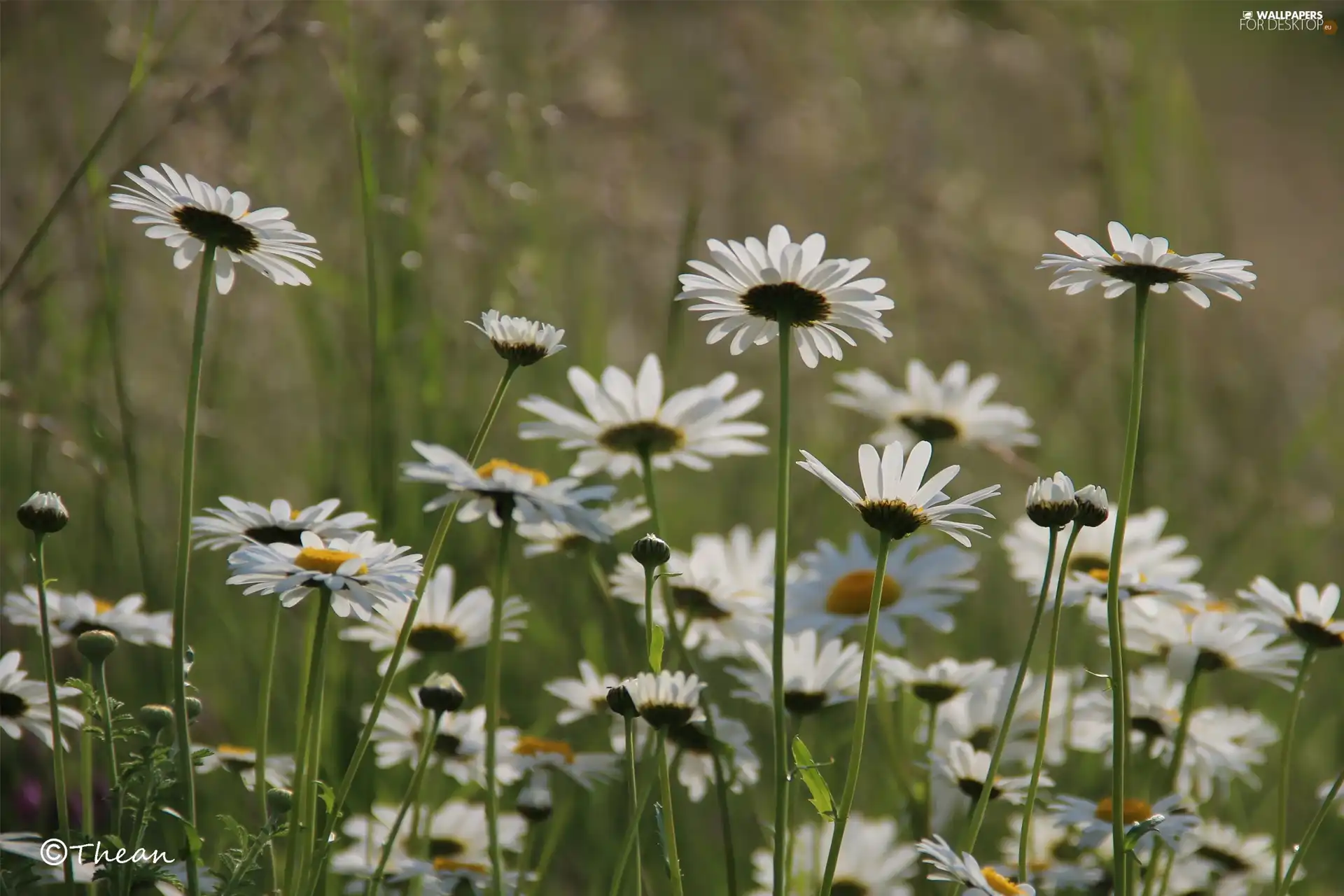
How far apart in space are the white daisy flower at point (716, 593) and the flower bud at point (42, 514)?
53 cm

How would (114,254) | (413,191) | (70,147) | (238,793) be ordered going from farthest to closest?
(70,147) < (413,191) < (114,254) < (238,793)

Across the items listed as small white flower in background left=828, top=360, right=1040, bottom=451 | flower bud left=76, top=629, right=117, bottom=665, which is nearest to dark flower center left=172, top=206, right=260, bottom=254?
flower bud left=76, top=629, right=117, bottom=665

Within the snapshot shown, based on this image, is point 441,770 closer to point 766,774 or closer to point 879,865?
point 879,865

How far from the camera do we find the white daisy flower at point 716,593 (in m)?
1.29

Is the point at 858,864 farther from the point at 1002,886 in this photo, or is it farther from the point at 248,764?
the point at 248,764

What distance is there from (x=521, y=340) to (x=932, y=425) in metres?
0.85

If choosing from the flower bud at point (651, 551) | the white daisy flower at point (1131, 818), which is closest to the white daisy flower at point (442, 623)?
the flower bud at point (651, 551)

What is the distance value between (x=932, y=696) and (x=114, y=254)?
1.27 metres

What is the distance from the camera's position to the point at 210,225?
3.18 feet

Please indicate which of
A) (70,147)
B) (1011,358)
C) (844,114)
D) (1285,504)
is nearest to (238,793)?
(70,147)

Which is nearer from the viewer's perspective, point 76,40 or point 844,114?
point 76,40

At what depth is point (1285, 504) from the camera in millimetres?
2547

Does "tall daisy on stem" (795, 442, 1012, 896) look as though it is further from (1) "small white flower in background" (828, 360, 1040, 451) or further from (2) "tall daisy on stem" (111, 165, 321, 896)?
(1) "small white flower in background" (828, 360, 1040, 451)

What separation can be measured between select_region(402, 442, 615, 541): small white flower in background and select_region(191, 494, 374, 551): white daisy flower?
9 cm
